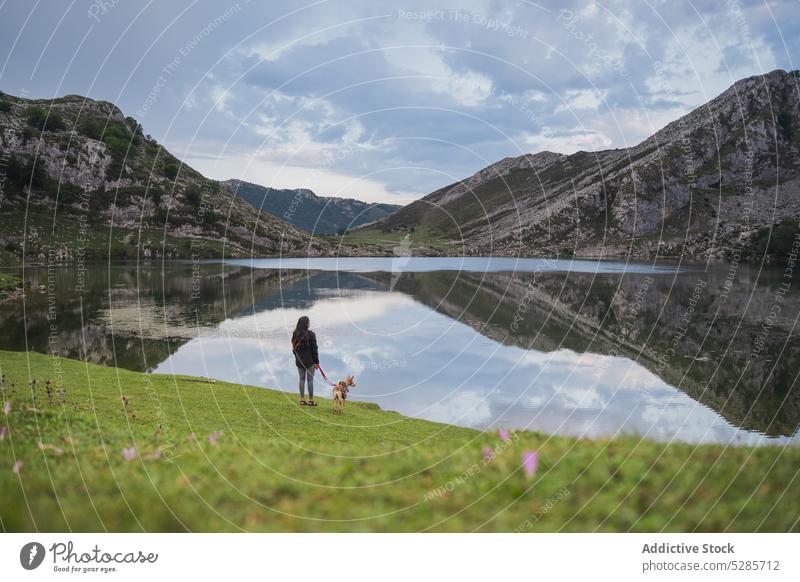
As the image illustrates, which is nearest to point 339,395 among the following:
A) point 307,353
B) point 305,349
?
point 307,353

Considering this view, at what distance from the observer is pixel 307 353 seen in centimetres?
2308

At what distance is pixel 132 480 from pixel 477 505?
17.7 feet

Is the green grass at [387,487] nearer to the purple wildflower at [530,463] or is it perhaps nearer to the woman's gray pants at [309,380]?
the purple wildflower at [530,463]

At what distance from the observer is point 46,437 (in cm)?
1045

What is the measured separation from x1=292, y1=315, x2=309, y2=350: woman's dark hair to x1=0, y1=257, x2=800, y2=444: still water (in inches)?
326

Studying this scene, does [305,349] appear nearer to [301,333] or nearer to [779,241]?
[301,333]

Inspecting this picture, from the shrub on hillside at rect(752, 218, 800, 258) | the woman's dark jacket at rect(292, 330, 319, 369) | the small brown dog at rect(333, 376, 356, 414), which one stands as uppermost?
the shrub on hillside at rect(752, 218, 800, 258)

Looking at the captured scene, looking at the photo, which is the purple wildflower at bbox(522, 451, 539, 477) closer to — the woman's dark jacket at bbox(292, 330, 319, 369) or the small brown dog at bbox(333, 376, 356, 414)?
the small brown dog at bbox(333, 376, 356, 414)

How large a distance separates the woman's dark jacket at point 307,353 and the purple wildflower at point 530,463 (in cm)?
1407

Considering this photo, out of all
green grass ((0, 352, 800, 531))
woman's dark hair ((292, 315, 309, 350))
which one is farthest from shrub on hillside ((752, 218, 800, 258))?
green grass ((0, 352, 800, 531))

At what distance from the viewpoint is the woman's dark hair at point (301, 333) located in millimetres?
21555

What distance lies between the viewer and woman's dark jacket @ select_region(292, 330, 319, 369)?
22.6 m

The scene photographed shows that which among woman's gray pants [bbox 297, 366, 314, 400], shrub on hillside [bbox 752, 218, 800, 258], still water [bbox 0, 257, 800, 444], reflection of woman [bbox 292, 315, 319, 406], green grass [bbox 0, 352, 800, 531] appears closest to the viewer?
green grass [bbox 0, 352, 800, 531]

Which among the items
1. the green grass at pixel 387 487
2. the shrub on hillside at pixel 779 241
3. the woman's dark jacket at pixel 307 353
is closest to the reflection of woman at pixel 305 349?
the woman's dark jacket at pixel 307 353
